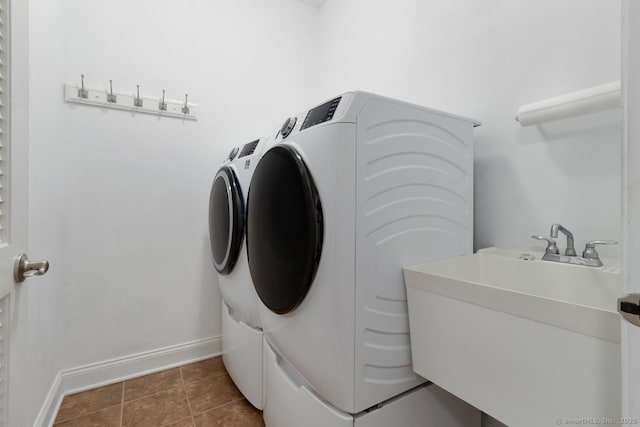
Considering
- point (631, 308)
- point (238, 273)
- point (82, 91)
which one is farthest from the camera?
point (82, 91)

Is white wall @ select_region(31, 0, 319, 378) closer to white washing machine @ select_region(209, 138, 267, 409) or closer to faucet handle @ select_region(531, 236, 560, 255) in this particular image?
white washing machine @ select_region(209, 138, 267, 409)

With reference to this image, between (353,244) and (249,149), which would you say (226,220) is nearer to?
(249,149)

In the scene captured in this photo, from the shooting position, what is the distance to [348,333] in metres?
0.86

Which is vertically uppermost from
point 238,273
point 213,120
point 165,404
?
point 213,120

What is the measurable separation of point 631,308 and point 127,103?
228 cm

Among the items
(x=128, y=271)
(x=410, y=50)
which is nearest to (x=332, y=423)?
(x=128, y=271)

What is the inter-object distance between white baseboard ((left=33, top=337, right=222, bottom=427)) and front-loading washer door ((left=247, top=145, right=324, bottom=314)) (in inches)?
46.0

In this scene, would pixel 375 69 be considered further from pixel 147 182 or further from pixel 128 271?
pixel 128 271

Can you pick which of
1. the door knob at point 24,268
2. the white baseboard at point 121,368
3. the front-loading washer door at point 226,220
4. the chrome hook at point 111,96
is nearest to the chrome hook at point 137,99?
the chrome hook at point 111,96

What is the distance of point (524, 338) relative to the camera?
705mm

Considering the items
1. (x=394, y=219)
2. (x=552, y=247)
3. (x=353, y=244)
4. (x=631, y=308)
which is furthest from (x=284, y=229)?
(x=552, y=247)

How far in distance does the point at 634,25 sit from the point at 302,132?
2.55 ft

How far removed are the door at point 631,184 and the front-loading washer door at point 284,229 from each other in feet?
2.11

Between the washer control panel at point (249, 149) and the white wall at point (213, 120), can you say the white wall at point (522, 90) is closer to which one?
the white wall at point (213, 120)
